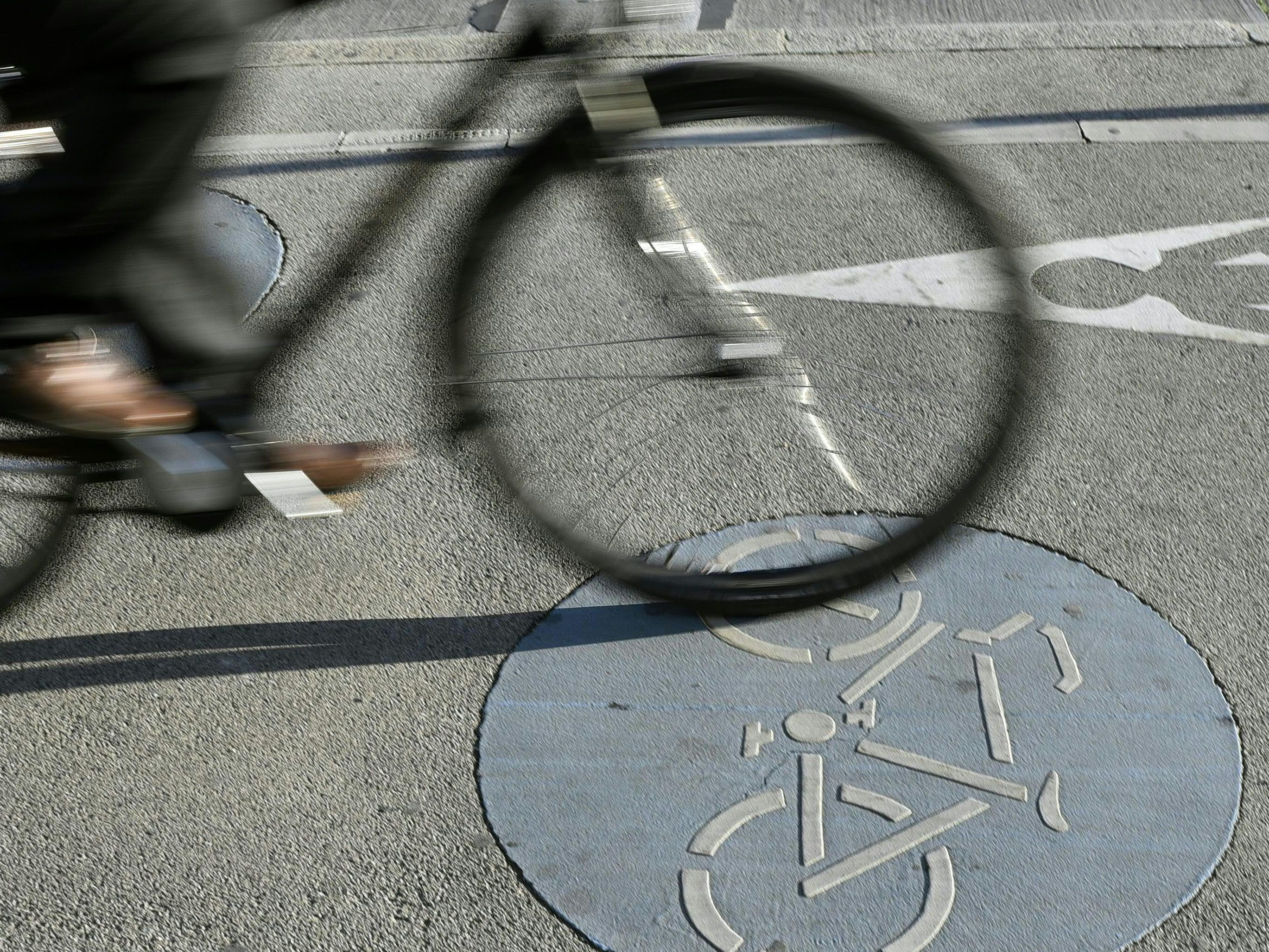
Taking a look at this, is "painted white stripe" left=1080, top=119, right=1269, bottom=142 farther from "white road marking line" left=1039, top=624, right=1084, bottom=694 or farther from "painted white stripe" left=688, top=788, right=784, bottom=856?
"painted white stripe" left=688, top=788, right=784, bottom=856

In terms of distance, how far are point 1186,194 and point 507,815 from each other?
3192mm

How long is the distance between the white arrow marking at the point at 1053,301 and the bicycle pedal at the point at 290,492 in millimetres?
1613

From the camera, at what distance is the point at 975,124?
4664 millimetres

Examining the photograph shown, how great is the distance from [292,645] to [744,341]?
3.88 ft

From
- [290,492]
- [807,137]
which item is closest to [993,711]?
[290,492]

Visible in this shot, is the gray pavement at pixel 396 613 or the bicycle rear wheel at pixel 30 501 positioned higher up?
the bicycle rear wheel at pixel 30 501

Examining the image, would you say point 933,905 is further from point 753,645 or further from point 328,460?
point 328,460

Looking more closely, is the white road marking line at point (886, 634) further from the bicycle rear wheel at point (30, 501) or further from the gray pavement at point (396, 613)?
the bicycle rear wheel at point (30, 501)

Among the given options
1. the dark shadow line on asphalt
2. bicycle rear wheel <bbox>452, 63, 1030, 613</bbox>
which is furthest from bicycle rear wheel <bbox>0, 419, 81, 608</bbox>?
the dark shadow line on asphalt

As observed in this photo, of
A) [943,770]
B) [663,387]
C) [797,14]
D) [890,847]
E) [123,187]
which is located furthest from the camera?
[797,14]

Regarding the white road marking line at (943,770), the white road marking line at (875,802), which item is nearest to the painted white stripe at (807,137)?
the white road marking line at (943,770)

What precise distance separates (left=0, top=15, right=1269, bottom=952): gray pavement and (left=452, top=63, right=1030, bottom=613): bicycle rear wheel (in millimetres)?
93

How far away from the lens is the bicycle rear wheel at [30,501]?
2.34 m

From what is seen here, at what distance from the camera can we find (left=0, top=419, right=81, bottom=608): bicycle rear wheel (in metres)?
2.34
